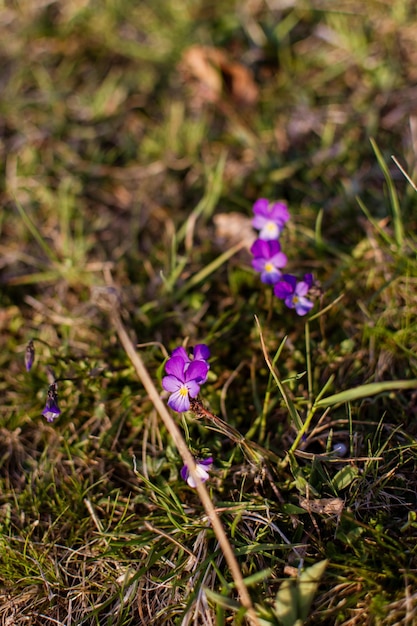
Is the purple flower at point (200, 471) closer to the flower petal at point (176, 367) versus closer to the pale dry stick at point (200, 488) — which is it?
the pale dry stick at point (200, 488)

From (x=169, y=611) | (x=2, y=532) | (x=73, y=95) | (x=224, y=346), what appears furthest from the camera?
(x=73, y=95)

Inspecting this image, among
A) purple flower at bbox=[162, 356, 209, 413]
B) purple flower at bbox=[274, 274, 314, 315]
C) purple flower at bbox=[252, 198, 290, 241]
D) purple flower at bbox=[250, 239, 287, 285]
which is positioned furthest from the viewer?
purple flower at bbox=[252, 198, 290, 241]

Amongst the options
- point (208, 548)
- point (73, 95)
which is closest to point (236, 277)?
point (208, 548)

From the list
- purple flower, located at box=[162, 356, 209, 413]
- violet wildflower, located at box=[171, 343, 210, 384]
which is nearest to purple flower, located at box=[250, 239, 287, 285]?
violet wildflower, located at box=[171, 343, 210, 384]

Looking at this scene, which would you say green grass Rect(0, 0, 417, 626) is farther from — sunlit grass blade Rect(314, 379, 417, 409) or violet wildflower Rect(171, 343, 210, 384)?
violet wildflower Rect(171, 343, 210, 384)

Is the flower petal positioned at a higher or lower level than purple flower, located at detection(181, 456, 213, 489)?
higher

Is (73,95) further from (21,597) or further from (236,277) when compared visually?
(21,597)
